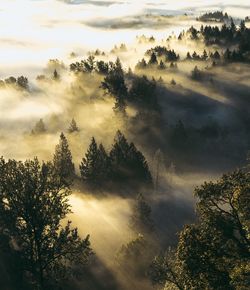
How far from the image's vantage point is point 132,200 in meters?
118

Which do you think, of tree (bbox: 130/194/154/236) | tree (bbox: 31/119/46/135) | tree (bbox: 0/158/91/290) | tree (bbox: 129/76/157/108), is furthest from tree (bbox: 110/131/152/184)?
tree (bbox: 0/158/91/290)

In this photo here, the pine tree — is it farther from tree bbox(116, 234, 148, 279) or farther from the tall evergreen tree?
tree bbox(116, 234, 148, 279)

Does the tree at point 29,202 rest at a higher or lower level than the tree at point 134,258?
higher

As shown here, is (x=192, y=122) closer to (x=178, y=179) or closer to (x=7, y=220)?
(x=178, y=179)

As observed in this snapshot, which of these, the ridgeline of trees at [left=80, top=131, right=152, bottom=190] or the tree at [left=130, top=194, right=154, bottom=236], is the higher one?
the ridgeline of trees at [left=80, top=131, right=152, bottom=190]

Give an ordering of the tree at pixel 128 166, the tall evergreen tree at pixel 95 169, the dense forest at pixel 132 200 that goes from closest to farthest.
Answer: the dense forest at pixel 132 200 → the tall evergreen tree at pixel 95 169 → the tree at pixel 128 166

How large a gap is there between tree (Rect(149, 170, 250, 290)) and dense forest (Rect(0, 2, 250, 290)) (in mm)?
60

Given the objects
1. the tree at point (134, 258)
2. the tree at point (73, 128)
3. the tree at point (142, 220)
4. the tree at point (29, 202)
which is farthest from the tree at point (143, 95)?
the tree at point (29, 202)

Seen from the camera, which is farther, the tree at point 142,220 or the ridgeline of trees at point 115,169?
the ridgeline of trees at point 115,169

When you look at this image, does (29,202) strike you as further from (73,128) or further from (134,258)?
(73,128)

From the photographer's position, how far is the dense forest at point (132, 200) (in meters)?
27.3

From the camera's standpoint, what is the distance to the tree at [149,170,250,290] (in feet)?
86.0

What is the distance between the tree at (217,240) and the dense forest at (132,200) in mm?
60

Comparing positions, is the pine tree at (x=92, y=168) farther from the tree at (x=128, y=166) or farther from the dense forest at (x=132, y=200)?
the tree at (x=128, y=166)
